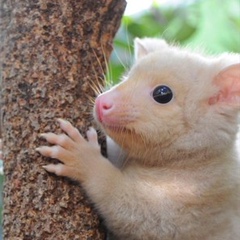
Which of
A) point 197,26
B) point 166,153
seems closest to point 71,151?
point 166,153

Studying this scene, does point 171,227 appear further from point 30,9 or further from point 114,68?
point 114,68

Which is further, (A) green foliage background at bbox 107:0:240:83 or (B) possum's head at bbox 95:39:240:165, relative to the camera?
(A) green foliage background at bbox 107:0:240:83

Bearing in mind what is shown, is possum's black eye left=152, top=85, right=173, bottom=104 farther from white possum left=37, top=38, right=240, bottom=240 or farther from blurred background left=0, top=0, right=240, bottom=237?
blurred background left=0, top=0, right=240, bottom=237

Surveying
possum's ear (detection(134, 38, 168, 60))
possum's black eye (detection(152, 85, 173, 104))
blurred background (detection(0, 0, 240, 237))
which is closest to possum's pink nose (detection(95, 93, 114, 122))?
possum's black eye (detection(152, 85, 173, 104))

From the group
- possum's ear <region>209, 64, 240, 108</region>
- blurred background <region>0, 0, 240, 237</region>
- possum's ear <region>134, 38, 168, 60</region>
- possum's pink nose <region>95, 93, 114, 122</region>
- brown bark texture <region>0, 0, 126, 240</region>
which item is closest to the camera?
brown bark texture <region>0, 0, 126, 240</region>

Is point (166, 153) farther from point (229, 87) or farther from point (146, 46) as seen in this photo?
point (146, 46)

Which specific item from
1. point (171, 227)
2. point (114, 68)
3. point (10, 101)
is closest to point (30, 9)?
point (10, 101)

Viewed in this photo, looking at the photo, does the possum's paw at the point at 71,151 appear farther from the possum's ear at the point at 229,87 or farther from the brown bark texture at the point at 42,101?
the possum's ear at the point at 229,87
